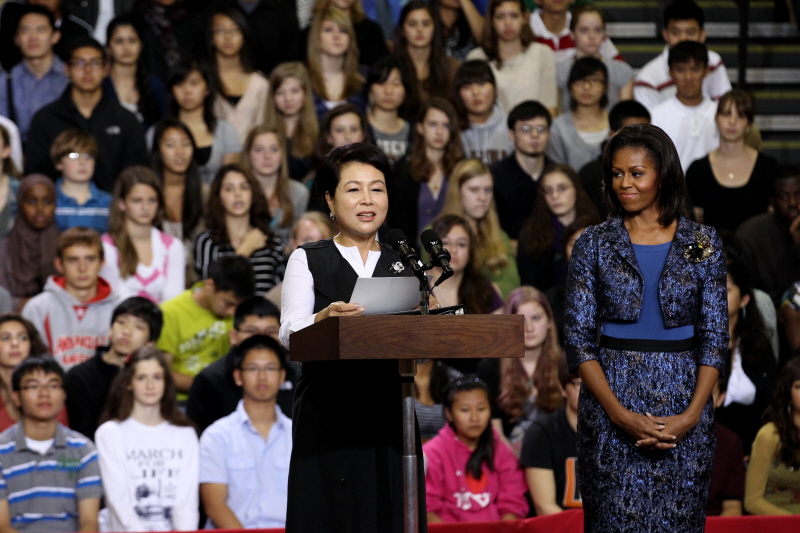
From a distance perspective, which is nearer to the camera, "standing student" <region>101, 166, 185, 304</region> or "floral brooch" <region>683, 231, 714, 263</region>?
"floral brooch" <region>683, 231, 714, 263</region>

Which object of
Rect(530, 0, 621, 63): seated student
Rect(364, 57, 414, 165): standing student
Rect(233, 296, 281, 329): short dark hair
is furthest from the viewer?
Rect(530, 0, 621, 63): seated student

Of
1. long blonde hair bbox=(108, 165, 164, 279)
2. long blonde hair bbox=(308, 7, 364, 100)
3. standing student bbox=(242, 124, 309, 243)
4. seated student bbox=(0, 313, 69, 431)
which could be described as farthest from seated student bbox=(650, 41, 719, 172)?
seated student bbox=(0, 313, 69, 431)

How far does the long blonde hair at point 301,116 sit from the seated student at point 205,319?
4.55ft

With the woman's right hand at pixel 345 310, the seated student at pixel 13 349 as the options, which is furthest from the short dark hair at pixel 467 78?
the woman's right hand at pixel 345 310

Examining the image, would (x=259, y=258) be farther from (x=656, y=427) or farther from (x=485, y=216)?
(x=656, y=427)

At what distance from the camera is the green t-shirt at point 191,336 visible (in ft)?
19.4

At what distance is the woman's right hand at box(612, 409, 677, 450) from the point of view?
10.3ft

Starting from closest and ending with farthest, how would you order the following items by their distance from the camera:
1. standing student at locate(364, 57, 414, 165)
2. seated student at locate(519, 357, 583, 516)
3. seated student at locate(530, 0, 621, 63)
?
seated student at locate(519, 357, 583, 516), standing student at locate(364, 57, 414, 165), seated student at locate(530, 0, 621, 63)

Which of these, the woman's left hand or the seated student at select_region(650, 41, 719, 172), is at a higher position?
the seated student at select_region(650, 41, 719, 172)

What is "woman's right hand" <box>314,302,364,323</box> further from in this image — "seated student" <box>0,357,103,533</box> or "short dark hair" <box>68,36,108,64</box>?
"short dark hair" <box>68,36,108,64</box>

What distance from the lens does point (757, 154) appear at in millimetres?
7172

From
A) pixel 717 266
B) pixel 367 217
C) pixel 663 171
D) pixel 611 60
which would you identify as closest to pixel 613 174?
pixel 663 171

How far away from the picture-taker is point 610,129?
730 cm

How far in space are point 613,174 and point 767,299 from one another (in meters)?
3.16
